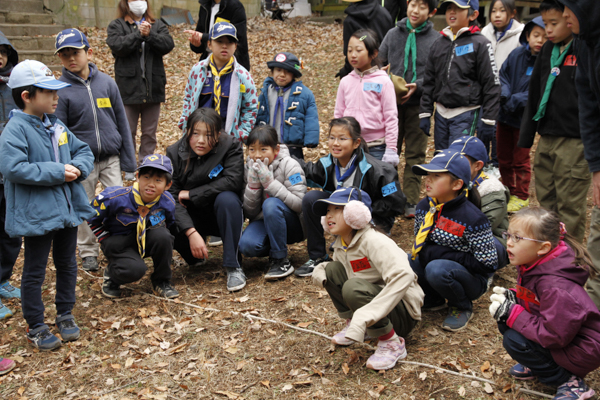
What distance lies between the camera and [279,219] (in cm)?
475

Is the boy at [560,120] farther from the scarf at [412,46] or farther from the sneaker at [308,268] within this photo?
the sneaker at [308,268]

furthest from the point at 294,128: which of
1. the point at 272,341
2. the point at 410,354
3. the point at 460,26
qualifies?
the point at 410,354

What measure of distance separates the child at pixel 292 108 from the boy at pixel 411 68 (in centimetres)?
116

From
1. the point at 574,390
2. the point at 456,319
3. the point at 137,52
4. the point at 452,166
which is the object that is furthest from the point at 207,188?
the point at 574,390

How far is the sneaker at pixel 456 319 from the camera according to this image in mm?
3756

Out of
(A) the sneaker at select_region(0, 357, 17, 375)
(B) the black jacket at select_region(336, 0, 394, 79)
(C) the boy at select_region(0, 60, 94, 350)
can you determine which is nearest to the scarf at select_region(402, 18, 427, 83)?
(B) the black jacket at select_region(336, 0, 394, 79)

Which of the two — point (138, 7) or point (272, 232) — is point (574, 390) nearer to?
point (272, 232)

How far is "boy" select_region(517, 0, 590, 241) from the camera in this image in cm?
416

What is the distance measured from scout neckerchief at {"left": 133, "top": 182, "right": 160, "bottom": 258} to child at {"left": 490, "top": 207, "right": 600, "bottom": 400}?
2.93 metres

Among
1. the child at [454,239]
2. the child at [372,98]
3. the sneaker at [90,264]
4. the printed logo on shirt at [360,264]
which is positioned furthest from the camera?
the child at [372,98]

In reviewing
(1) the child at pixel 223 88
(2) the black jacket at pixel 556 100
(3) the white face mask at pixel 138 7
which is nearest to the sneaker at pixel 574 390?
(2) the black jacket at pixel 556 100

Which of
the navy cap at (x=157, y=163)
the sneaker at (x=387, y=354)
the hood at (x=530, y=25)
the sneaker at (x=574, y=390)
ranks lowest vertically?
the sneaker at (x=387, y=354)

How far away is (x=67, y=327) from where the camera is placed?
3.90 meters

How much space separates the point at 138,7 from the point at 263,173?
3.46m
